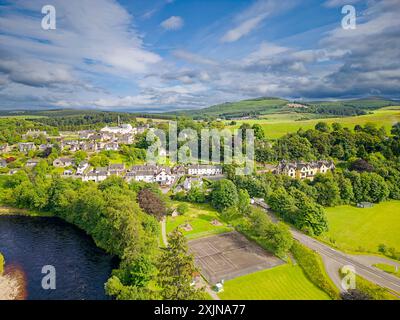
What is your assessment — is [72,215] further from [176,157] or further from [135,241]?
[176,157]

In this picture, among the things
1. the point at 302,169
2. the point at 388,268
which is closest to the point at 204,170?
the point at 302,169

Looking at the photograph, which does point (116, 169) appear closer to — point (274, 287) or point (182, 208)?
point (182, 208)

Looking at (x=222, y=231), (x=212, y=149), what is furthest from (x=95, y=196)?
(x=212, y=149)

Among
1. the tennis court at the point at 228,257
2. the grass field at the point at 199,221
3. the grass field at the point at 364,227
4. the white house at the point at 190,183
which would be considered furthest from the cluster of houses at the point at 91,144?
the grass field at the point at 364,227

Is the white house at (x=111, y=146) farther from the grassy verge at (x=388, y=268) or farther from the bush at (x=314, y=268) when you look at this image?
the grassy verge at (x=388, y=268)

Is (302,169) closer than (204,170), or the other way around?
(302,169)
